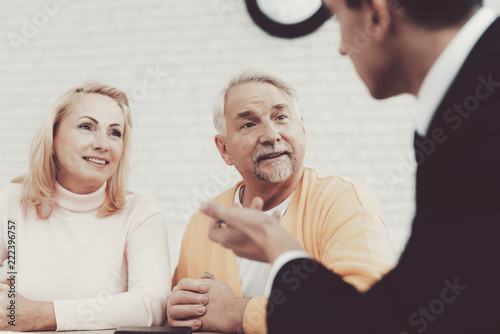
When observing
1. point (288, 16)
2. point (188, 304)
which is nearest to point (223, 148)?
point (188, 304)

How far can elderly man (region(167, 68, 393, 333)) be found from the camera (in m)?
1.21

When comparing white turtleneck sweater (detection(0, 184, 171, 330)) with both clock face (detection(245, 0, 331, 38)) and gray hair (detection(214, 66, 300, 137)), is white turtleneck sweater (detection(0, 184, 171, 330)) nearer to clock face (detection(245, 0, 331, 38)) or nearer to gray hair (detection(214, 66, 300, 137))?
gray hair (detection(214, 66, 300, 137))

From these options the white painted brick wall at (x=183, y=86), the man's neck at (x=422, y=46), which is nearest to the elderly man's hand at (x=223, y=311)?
the man's neck at (x=422, y=46)

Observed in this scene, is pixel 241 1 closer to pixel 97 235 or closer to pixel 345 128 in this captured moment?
pixel 345 128

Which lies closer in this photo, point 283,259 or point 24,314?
point 283,259

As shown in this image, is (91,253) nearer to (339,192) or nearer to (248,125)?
(248,125)

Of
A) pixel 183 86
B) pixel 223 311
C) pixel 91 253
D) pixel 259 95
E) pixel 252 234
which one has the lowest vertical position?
pixel 183 86

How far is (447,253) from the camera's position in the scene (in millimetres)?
564

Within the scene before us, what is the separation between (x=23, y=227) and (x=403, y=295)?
1.35 meters

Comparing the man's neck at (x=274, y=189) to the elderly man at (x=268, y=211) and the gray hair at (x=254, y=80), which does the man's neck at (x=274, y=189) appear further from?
the gray hair at (x=254, y=80)

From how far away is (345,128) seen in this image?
240 centimetres

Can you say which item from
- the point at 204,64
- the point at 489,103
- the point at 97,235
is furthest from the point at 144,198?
the point at 489,103

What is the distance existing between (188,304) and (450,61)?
3.10 ft

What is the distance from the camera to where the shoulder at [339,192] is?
4.43ft
